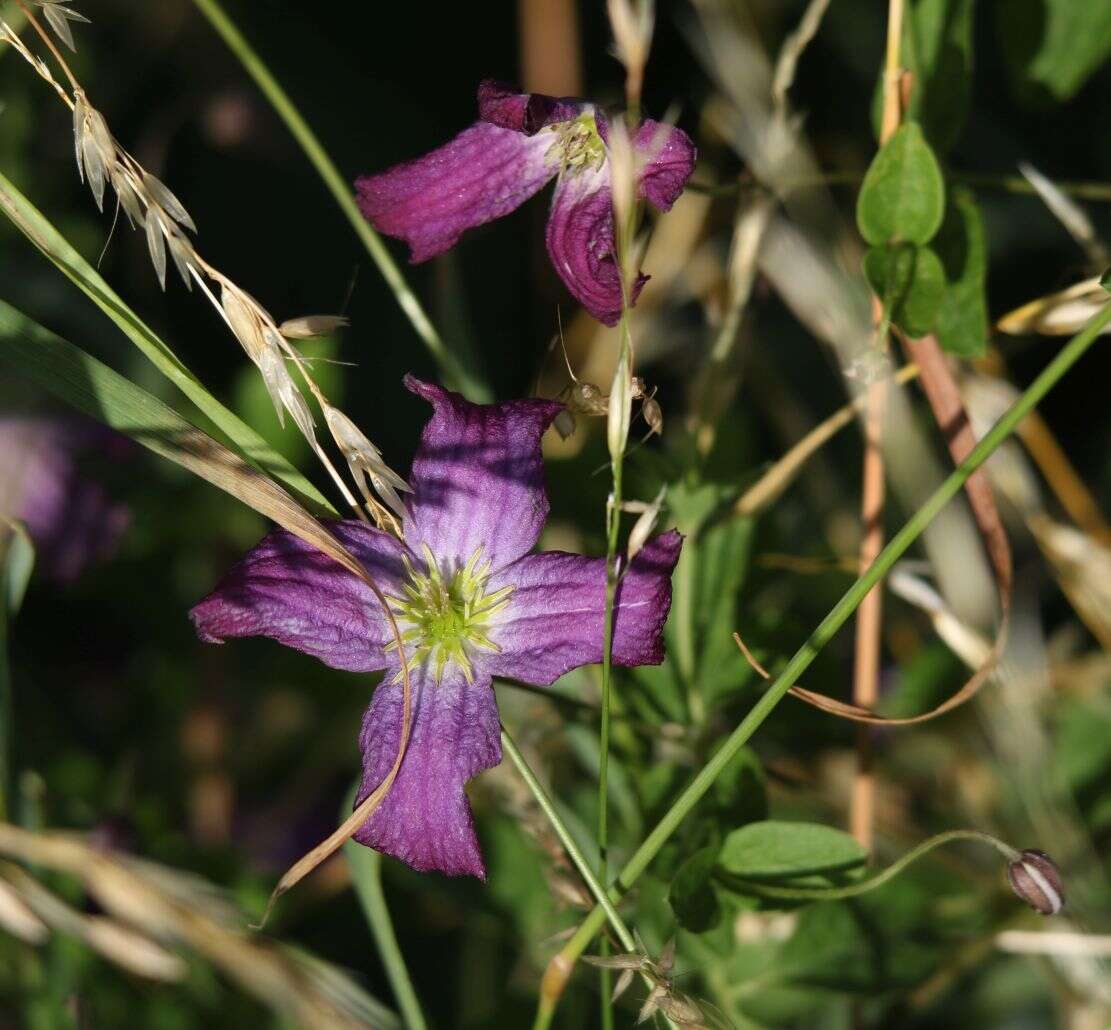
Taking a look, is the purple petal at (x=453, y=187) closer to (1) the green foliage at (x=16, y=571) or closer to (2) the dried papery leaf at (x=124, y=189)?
(2) the dried papery leaf at (x=124, y=189)

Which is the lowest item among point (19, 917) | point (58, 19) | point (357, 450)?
point (19, 917)

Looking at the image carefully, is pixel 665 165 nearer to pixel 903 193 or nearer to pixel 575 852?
pixel 903 193

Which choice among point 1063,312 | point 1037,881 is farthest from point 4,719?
point 1063,312

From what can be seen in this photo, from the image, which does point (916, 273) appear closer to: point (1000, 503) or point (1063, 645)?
point (1000, 503)

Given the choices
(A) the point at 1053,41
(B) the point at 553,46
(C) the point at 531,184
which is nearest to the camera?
(C) the point at 531,184

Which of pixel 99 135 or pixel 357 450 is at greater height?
pixel 99 135

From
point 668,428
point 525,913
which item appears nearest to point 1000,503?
point 668,428
